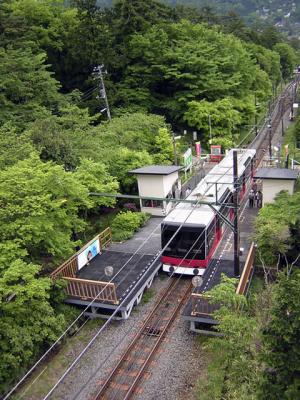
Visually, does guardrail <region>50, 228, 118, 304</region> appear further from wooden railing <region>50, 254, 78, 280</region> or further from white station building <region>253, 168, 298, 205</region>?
white station building <region>253, 168, 298, 205</region>

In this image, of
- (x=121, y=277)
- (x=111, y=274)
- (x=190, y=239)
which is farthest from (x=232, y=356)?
(x=111, y=274)

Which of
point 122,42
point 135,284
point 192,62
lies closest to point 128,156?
point 135,284

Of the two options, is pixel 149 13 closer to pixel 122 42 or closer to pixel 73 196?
pixel 122 42

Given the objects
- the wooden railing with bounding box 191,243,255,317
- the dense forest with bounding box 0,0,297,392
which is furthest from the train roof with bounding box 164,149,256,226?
the dense forest with bounding box 0,0,297,392

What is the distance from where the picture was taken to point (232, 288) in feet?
46.8

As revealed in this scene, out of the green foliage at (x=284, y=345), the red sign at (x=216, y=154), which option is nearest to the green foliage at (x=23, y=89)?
the red sign at (x=216, y=154)

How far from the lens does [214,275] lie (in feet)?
58.4

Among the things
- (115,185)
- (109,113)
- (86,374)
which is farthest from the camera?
(109,113)

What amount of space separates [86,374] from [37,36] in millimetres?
34592

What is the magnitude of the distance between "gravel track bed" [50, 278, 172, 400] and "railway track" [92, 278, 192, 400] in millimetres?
274

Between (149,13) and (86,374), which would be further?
(149,13)

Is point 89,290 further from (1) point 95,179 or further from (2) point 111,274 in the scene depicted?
(1) point 95,179

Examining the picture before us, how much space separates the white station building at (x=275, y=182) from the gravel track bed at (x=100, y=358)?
30.2 feet

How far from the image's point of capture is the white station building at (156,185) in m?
24.4
